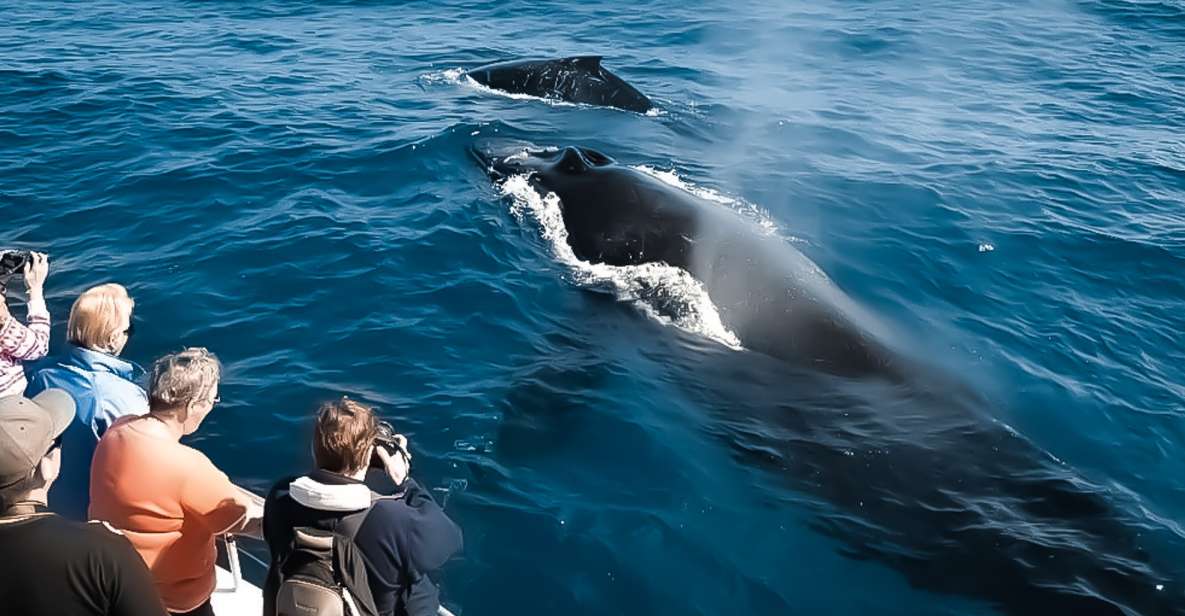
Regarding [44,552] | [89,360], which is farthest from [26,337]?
[44,552]

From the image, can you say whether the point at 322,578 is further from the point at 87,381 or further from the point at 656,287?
the point at 656,287

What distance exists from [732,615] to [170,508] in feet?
14.7

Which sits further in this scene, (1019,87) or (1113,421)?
(1019,87)

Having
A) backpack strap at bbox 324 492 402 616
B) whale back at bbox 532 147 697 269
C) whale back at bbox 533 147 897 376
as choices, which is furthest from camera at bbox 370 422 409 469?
whale back at bbox 532 147 697 269

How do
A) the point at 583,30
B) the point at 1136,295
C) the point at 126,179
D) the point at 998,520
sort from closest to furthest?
the point at 998,520, the point at 1136,295, the point at 126,179, the point at 583,30

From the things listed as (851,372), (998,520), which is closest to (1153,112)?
(851,372)

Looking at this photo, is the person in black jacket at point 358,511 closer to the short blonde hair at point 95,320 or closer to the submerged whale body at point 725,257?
the short blonde hair at point 95,320

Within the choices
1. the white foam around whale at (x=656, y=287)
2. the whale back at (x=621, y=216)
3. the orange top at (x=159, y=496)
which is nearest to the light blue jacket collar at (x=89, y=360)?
the orange top at (x=159, y=496)

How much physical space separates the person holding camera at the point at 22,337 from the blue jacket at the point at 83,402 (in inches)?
39.8

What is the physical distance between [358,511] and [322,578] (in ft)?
1.30

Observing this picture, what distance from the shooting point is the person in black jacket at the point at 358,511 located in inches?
196

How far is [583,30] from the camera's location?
1281 inches

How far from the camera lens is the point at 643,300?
41.5 ft

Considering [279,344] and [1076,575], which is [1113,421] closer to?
[1076,575]
